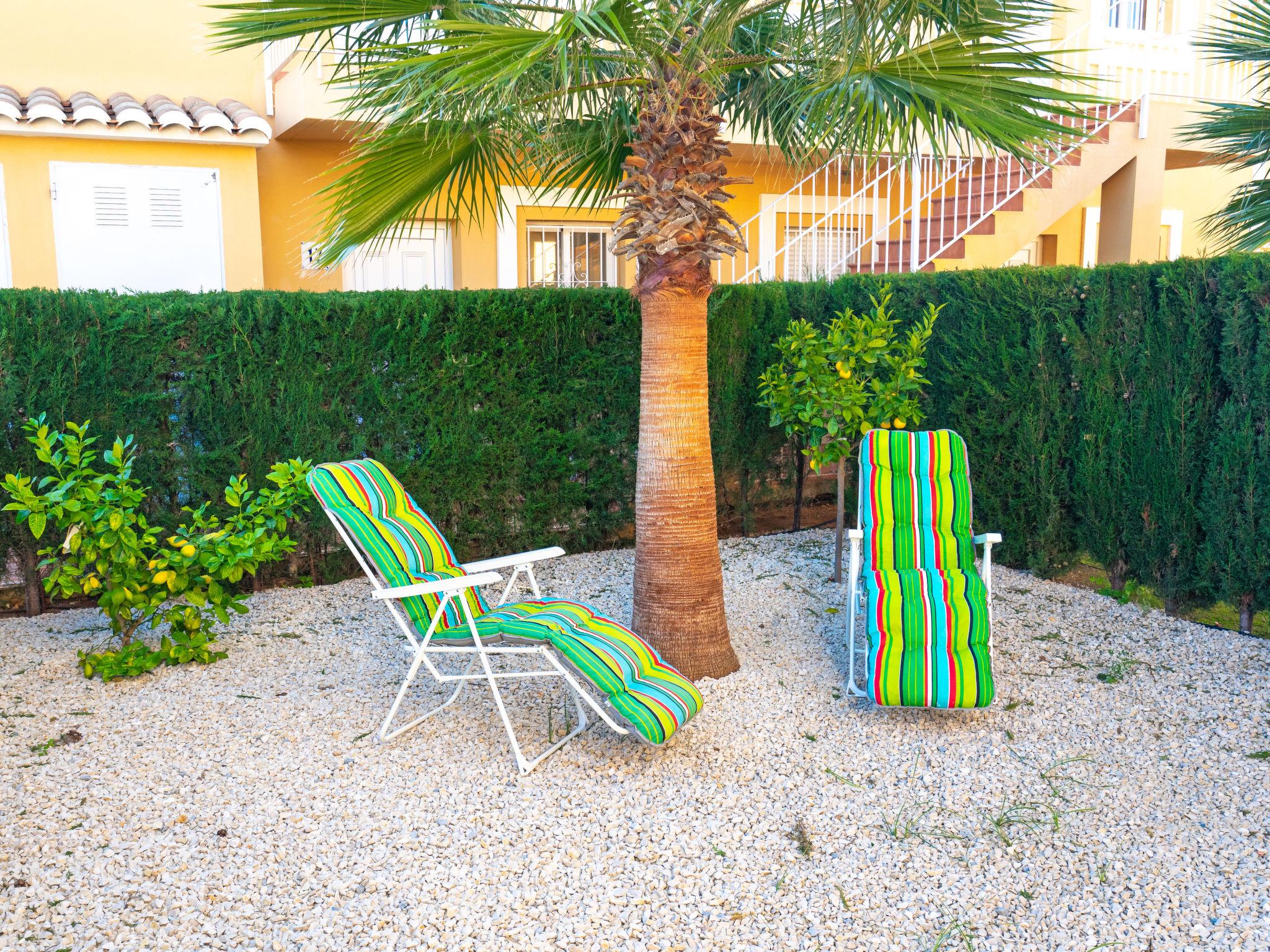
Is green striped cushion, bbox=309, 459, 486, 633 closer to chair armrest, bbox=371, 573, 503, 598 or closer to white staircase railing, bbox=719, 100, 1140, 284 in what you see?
chair armrest, bbox=371, 573, 503, 598

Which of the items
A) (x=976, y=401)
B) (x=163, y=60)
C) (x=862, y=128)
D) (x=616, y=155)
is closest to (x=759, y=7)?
(x=862, y=128)

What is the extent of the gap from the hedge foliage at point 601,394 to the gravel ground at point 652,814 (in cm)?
108

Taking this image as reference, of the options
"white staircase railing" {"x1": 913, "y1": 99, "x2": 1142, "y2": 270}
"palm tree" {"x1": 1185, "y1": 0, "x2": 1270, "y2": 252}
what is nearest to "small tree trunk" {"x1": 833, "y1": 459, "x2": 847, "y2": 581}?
"white staircase railing" {"x1": 913, "y1": 99, "x2": 1142, "y2": 270}

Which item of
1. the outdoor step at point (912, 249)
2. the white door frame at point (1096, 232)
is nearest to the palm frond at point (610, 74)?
the outdoor step at point (912, 249)

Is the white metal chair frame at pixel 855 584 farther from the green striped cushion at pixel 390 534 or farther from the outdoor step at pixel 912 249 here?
the outdoor step at pixel 912 249

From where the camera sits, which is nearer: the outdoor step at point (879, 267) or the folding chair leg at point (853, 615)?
the folding chair leg at point (853, 615)

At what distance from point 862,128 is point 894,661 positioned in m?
2.44

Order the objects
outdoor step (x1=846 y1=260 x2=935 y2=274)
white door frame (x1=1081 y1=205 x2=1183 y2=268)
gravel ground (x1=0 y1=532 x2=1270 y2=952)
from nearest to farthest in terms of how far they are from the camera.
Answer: gravel ground (x1=0 y1=532 x2=1270 y2=952) < outdoor step (x1=846 y1=260 x2=935 y2=274) < white door frame (x1=1081 y1=205 x2=1183 y2=268)

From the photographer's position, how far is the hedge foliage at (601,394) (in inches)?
215

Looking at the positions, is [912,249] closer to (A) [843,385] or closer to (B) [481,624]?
(A) [843,385]

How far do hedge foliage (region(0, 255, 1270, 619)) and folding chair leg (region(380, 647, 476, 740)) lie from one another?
89.9 inches

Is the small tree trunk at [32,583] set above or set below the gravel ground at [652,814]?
above

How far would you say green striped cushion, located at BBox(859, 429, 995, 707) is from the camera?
13.5 ft

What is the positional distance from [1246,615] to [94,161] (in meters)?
9.70
